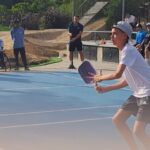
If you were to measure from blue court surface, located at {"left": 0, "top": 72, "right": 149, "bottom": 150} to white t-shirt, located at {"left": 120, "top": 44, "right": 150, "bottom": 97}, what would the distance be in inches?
67.5

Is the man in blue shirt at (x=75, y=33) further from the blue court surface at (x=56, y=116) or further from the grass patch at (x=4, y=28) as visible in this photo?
the grass patch at (x=4, y=28)

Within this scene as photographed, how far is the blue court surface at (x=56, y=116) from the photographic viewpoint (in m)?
8.32

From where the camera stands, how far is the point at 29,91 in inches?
568

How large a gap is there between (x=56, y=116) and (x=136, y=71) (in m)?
4.33

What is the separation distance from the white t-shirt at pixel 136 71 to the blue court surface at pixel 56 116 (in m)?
1.71

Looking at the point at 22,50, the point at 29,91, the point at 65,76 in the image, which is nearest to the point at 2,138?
the point at 29,91

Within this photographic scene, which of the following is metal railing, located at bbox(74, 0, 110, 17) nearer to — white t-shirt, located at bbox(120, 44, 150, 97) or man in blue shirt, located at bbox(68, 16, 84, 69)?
man in blue shirt, located at bbox(68, 16, 84, 69)

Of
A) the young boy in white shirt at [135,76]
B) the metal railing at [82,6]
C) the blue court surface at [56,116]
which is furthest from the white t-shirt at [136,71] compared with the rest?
the metal railing at [82,6]

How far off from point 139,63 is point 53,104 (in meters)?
5.83

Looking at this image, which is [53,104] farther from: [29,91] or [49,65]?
[49,65]

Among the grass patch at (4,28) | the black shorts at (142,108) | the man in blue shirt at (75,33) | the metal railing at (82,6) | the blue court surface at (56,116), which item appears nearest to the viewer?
the black shorts at (142,108)

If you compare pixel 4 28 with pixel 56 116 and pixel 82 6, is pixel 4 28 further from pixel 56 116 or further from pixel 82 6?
pixel 56 116

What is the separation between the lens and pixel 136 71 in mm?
6547

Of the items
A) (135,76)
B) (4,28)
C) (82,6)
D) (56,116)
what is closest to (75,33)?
(56,116)
